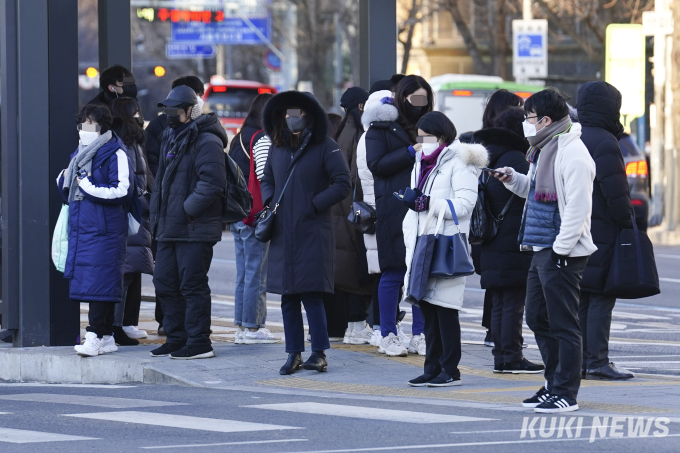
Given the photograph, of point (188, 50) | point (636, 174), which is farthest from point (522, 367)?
point (188, 50)

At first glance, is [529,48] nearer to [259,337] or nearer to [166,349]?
[259,337]

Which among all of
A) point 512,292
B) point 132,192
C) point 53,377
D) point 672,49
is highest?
point 672,49

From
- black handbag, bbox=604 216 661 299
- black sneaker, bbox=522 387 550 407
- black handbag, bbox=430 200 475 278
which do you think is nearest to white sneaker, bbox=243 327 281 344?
black handbag, bbox=430 200 475 278

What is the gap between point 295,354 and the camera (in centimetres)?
920

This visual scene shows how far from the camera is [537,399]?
7609 mm

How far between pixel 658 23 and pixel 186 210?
17.9 meters

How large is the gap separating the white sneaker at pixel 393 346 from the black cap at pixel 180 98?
7.01 feet

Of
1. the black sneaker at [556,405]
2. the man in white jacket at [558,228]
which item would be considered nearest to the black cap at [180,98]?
the man in white jacket at [558,228]

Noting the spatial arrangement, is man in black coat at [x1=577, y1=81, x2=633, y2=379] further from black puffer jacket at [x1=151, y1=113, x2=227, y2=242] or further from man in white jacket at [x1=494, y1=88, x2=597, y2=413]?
black puffer jacket at [x1=151, y1=113, x2=227, y2=242]

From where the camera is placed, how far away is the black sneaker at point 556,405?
7.39 meters

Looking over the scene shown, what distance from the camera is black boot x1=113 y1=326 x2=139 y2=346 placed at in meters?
10.6

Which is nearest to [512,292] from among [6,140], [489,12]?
[6,140]

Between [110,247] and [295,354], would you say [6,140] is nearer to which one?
[110,247]

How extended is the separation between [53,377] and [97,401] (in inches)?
60.4
